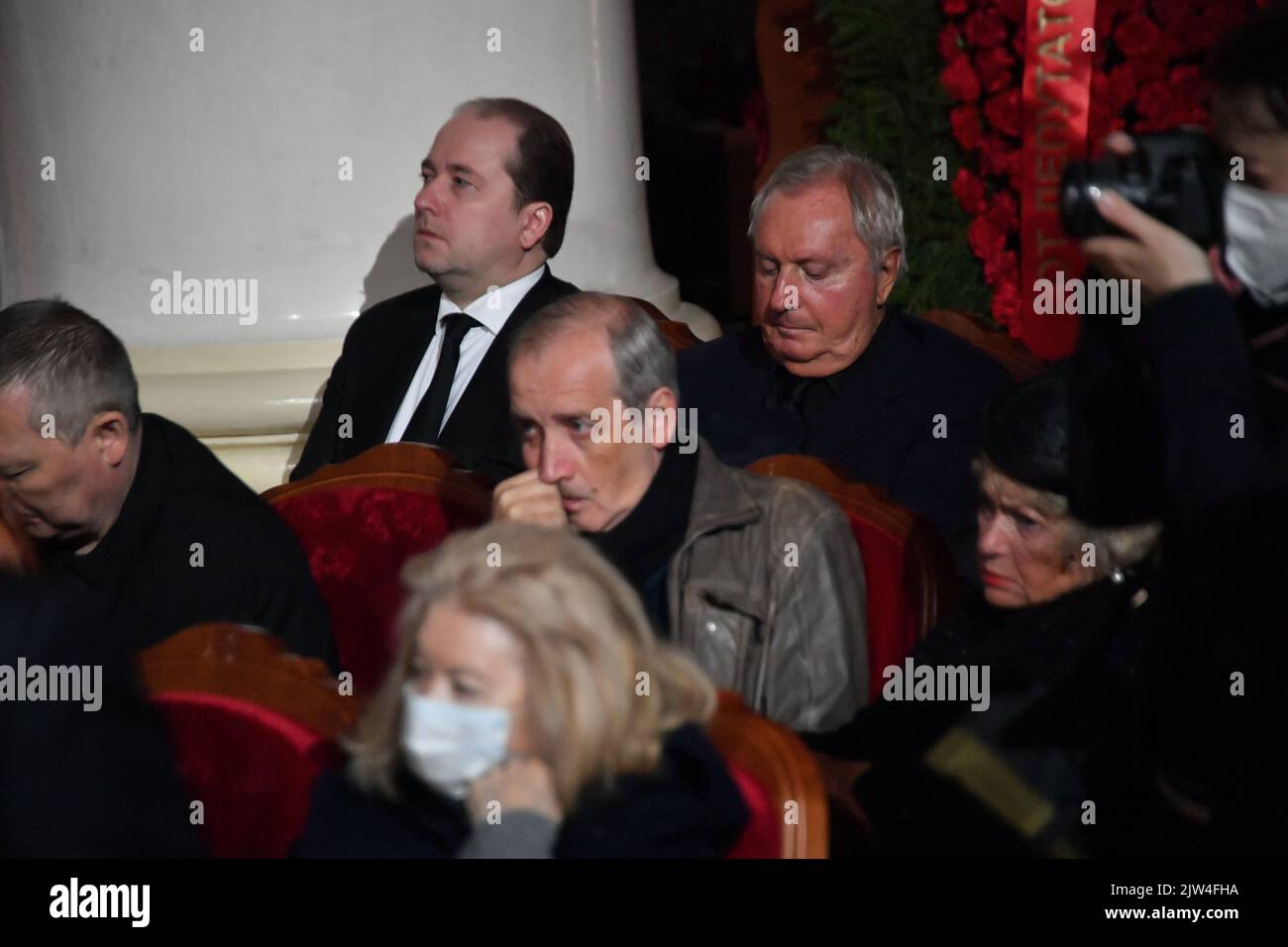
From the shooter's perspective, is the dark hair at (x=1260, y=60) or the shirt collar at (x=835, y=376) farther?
the shirt collar at (x=835, y=376)

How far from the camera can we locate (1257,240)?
5.48 ft

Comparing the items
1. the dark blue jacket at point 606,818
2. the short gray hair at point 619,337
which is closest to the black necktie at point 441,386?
the short gray hair at point 619,337

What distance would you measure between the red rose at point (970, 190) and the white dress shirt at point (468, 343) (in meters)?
2.04

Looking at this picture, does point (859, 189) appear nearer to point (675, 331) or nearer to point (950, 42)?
point (675, 331)

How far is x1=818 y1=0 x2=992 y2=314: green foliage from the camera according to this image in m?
4.92

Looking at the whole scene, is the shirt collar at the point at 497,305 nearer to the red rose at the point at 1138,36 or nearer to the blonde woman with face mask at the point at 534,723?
the blonde woman with face mask at the point at 534,723

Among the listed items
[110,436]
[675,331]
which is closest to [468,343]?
[675,331]

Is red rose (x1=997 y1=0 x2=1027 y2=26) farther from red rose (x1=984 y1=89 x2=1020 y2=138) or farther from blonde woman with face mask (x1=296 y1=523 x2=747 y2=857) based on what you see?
blonde woman with face mask (x1=296 y1=523 x2=747 y2=857)

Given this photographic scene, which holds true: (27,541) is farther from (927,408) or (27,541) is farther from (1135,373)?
(927,408)

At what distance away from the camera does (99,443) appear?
2355 millimetres

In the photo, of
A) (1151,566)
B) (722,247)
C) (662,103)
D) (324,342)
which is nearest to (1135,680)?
(1151,566)

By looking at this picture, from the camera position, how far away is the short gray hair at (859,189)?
9.80ft

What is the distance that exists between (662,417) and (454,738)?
31.7 inches

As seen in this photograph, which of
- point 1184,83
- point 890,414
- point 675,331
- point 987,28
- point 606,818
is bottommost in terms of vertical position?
point 606,818
